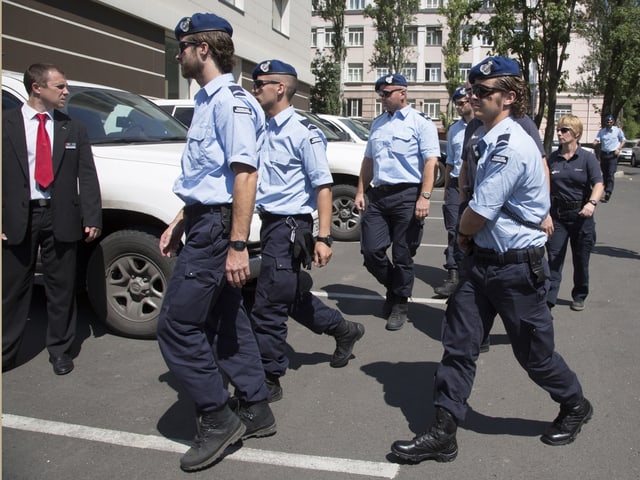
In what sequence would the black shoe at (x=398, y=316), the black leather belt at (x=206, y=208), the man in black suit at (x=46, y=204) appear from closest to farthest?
the black leather belt at (x=206, y=208) → the man in black suit at (x=46, y=204) → the black shoe at (x=398, y=316)

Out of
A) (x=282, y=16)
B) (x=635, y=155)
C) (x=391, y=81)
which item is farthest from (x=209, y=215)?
(x=635, y=155)

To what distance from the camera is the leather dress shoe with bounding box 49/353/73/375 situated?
14.6 feet

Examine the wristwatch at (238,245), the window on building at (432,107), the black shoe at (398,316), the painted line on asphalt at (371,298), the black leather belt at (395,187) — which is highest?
the window on building at (432,107)

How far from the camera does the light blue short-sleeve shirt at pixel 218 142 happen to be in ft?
9.97

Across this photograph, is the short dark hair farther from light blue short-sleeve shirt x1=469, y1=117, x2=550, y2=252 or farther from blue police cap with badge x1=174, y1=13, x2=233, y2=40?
light blue short-sleeve shirt x1=469, y1=117, x2=550, y2=252

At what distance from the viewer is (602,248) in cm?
956

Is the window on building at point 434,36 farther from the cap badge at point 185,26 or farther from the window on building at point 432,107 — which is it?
the cap badge at point 185,26

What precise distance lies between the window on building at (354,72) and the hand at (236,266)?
2254 inches

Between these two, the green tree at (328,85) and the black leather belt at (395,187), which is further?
the green tree at (328,85)

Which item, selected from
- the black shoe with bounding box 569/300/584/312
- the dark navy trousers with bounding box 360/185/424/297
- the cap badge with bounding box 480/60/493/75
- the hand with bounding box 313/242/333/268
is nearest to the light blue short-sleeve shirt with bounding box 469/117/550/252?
the cap badge with bounding box 480/60/493/75

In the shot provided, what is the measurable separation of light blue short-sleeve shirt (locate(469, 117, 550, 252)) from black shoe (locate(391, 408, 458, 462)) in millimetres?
886

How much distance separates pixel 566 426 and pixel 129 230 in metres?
3.18

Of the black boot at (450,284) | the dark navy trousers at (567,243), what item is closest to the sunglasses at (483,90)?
the dark navy trousers at (567,243)

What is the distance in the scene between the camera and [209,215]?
3.14 meters
